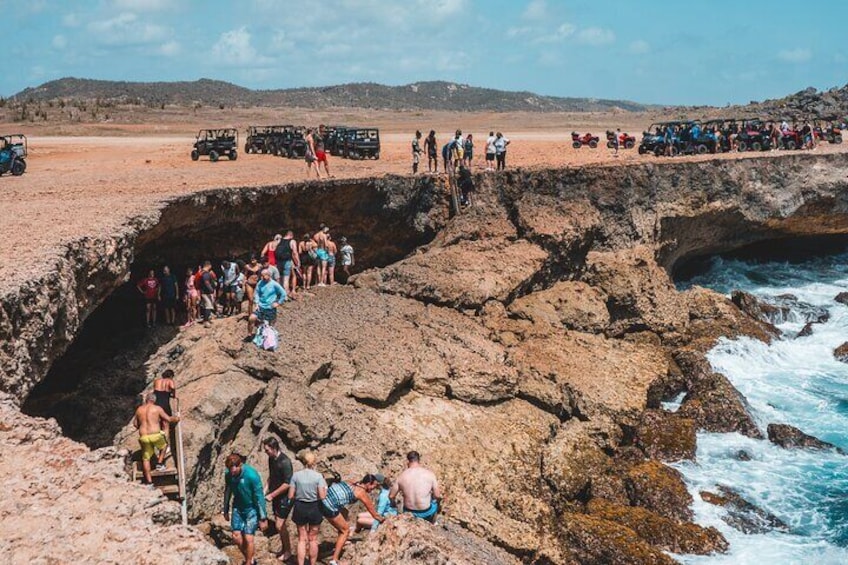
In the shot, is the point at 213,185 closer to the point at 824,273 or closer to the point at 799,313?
the point at 799,313

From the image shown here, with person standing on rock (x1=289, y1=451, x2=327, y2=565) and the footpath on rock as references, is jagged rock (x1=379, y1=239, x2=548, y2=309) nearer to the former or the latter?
the footpath on rock

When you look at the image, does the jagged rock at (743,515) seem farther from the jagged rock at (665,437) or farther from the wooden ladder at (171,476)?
the wooden ladder at (171,476)

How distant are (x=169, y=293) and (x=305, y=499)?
29.0 ft

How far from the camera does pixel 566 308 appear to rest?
846 inches

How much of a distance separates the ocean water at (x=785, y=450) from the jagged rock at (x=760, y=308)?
11.9 inches

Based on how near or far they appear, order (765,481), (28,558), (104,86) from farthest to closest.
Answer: (104,86), (765,481), (28,558)

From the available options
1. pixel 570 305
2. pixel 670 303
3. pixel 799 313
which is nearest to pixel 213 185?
pixel 570 305

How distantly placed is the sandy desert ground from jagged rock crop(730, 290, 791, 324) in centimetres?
550

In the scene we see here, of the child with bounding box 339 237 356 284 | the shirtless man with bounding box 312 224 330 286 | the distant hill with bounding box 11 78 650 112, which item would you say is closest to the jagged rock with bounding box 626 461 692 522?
the shirtless man with bounding box 312 224 330 286

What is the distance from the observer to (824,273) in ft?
105

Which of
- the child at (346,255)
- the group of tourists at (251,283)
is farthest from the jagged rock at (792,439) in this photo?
the group of tourists at (251,283)

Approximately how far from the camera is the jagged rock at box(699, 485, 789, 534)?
592 inches

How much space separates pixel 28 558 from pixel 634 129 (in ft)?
212

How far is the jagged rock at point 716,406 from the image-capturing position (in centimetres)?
1886
